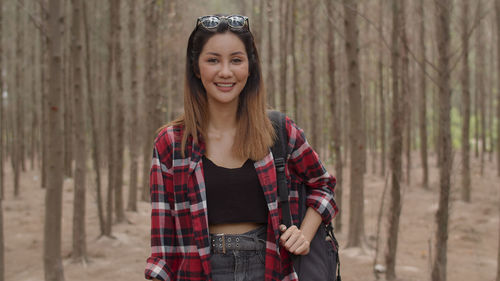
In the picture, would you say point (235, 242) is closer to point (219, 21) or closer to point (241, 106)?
point (241, 106)

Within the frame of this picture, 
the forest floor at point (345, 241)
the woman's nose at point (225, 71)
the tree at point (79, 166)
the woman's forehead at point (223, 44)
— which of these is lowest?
the forest floor at point (345, 241)

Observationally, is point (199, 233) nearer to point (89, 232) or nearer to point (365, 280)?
point (365, 280)

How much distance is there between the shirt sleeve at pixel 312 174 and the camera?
1645 mm

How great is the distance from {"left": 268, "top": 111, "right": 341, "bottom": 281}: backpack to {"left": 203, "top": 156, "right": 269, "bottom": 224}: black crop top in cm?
8

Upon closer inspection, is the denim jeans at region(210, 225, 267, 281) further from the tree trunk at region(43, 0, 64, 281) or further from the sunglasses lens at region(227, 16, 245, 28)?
the tree trunk at region(43, 0, 64, 281)

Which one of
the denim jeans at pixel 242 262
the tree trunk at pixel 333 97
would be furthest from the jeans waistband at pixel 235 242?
the tree trunk at pixel 333 97

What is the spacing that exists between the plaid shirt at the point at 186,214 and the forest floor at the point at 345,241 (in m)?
2.39

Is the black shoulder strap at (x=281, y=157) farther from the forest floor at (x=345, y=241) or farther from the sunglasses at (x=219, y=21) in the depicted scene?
the forest floor at (x=345, y=241)

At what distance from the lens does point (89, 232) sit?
7734 mm

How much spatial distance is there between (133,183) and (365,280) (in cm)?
515

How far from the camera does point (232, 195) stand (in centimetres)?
160

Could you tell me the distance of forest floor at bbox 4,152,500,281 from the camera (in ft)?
19.1

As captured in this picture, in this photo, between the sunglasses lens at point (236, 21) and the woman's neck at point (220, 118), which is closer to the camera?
the sunglasses lens at point (236, 21)

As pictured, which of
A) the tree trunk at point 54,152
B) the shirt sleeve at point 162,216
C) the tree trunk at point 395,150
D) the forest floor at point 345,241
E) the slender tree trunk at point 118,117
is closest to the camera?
the shirt sleeve at point 162,216
